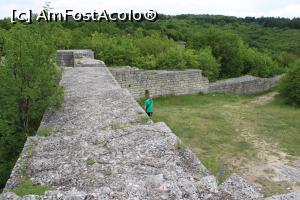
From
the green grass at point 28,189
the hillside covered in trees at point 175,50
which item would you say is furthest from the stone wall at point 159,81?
the green grass at point 28,189

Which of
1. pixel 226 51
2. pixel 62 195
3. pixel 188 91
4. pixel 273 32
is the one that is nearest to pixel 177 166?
pixel 62 195

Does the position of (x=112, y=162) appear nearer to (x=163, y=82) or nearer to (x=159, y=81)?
(x=159, y=81)

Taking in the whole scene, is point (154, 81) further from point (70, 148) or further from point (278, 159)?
point (70, 148)

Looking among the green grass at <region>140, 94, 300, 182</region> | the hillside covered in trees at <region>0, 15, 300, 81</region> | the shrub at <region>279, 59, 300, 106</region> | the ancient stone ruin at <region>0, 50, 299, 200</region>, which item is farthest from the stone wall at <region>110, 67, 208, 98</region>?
the ancient stone ruin at <region>0, 50, 299, 200</region>

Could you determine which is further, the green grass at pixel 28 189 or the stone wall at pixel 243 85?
the stone wall at pixel 243 85

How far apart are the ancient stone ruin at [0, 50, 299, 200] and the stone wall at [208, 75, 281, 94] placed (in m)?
11.4

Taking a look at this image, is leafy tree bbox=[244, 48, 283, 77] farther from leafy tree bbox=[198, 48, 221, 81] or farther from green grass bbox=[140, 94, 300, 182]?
green grass bbox=[140, 94, 300, 182]

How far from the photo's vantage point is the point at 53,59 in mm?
7863

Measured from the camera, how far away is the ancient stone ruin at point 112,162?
396 centimetres

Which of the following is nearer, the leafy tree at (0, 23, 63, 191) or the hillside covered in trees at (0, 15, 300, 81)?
the leafy tree at (0, 23, 63, 191)

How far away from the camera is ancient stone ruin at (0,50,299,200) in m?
3.96

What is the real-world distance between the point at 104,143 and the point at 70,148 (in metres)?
0.49

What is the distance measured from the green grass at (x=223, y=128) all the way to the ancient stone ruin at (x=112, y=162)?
185cm

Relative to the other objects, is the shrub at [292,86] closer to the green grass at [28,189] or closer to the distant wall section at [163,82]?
the distant wall section at [163,82]
